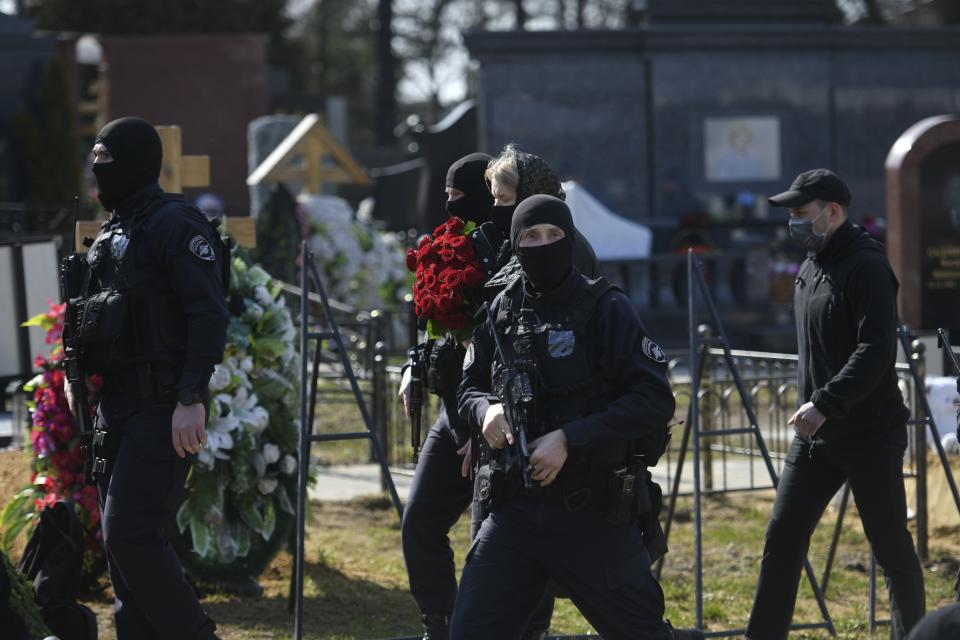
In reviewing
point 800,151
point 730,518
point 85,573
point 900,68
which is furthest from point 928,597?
point 900,68

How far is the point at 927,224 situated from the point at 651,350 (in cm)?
882

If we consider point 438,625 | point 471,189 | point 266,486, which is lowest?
point 438,625

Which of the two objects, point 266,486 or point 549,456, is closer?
point 549,456

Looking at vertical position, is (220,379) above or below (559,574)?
above

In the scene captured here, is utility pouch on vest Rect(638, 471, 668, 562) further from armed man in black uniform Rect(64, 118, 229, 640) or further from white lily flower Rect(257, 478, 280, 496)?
white lily flower Rect(257, 478, 280, 496)

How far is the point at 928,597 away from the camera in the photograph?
6.39 meters

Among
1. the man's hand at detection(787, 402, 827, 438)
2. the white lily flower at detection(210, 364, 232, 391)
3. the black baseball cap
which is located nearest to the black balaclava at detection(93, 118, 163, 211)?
the white lily flower at detection(210, 364, 232, 391)

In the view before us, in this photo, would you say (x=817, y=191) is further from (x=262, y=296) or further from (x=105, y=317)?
(x=262, y=296)

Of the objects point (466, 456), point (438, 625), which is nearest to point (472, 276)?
point (466, 456)

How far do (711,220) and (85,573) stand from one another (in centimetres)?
1312

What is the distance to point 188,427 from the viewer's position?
14.3 feet

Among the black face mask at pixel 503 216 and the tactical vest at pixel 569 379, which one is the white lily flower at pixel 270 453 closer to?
the black face mask at pixel 503 216

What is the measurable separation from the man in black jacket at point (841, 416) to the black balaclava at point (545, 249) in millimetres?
1364

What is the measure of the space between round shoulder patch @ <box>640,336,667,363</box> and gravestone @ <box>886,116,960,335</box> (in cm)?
855
